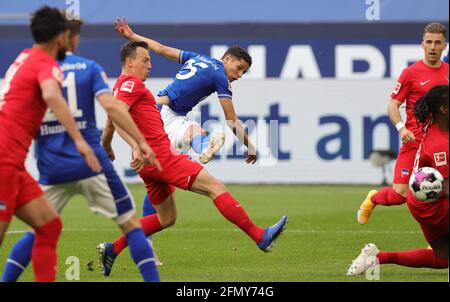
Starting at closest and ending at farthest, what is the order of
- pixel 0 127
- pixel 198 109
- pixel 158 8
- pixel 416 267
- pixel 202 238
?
pixel 0 127 → pixel 416 267 → pixel 202 238 → pixel 198 109 → pixel 158 8

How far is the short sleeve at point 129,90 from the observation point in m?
9.26

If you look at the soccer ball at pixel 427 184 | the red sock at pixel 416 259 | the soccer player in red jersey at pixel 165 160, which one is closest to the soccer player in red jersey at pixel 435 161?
the red sock at pixel 416 259

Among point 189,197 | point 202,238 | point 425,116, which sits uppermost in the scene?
point 425,116

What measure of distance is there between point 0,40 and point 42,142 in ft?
45.7

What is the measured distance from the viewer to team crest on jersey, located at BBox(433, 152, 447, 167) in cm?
842

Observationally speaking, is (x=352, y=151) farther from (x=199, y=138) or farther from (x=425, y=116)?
(x=425, y=116)

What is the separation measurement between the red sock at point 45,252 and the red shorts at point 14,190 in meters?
0.27

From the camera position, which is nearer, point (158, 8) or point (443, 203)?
point (443, 203)

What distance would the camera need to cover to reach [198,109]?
67.3 feet

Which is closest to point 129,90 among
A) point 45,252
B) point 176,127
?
point 176,127

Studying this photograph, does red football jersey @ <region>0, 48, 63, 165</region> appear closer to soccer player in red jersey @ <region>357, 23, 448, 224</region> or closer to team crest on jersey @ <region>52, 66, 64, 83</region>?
team crest on jersey @ <region>52, 66, 64, 83</region>

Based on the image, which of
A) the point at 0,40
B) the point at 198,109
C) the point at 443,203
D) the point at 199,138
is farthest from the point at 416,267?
the point at 0,40

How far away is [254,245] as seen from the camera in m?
12.1
